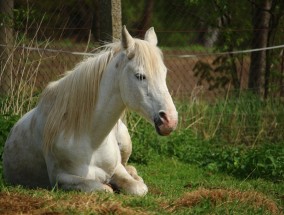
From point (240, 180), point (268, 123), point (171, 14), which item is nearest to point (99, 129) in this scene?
point (240, 180)

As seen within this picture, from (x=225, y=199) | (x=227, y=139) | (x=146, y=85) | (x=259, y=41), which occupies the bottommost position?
(x=227, y=139)

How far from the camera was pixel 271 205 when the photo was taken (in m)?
6.02

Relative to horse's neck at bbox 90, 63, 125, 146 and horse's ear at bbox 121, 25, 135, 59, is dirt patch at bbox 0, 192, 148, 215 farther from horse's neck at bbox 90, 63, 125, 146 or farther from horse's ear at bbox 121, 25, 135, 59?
horse's ear at bbox 121, 25, 135, 59

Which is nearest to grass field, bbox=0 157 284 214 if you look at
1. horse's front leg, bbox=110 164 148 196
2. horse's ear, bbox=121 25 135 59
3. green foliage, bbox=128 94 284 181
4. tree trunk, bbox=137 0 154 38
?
horse's front leg, bbox=110 164 148 196

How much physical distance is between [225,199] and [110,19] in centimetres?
390

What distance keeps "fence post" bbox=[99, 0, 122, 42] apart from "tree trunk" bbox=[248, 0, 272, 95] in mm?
3603

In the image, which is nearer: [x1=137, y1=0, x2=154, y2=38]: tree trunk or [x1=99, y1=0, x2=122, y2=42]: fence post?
[x1=99, y1=0, x2=122, y2=42]: fence post

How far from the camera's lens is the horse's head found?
19.7 ft

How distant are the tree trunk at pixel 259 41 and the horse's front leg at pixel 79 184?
6030 mm

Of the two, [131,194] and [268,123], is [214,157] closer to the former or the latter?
[268,123]

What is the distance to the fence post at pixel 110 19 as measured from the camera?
29.9 feet

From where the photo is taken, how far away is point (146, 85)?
20.4ft

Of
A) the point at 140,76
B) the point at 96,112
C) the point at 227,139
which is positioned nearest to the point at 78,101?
the point at 96,112

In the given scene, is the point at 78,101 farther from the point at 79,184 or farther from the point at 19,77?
the point at 19,77
